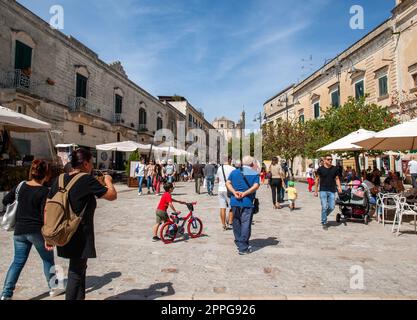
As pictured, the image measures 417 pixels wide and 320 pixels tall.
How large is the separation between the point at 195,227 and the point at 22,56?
41.2ft

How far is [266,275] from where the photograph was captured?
404cm

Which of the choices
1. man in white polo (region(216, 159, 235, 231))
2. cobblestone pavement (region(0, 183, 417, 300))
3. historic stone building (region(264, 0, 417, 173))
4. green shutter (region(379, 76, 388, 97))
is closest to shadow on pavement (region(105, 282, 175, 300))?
cobblestone pavement (region(0, 183, 417, 300))

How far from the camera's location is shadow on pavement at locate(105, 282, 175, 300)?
11.0ft

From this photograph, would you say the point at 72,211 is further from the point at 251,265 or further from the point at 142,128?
the point at 142,128

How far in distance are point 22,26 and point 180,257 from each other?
1418 centimetres

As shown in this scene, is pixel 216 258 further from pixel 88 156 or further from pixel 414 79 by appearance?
pixel 414 79

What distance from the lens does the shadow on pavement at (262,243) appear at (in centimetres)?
547

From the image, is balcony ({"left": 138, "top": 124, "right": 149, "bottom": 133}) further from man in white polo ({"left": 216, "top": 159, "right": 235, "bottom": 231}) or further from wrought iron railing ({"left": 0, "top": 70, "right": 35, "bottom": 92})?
man in white polo ({"left": 216, "top": 159, "right": 235, "bottom": 231})

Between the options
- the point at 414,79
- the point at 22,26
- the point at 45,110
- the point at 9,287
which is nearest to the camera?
the point at 9,287

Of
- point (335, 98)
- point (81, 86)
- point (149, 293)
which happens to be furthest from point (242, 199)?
Result: point (335, 98)

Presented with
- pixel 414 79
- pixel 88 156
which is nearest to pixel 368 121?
pixel 414 79

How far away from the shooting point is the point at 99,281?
3824 mm

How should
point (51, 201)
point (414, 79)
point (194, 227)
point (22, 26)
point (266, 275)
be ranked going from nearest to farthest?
point (51, 201)
point (266, 275)
point (194, 227)
point (22, 26)
point (414, 79)

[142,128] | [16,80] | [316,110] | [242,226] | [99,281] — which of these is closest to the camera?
[99,281]
